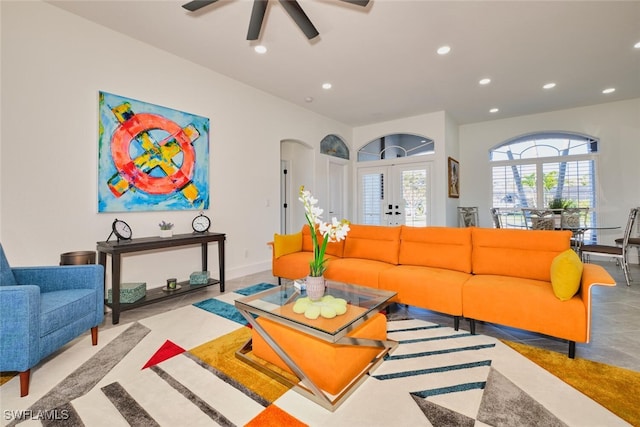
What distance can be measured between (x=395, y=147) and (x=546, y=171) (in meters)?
3.20

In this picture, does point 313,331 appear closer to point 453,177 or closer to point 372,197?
point 372,197

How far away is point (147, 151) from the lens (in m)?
3.31

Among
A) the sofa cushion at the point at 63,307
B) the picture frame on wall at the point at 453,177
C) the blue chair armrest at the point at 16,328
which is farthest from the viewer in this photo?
the picture frame on wall at the point at 453,177

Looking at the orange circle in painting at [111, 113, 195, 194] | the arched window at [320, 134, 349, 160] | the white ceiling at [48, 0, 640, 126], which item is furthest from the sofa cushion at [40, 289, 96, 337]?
the arched window at [320, 134, 349, 160]

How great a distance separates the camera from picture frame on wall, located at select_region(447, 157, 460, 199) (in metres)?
6.04

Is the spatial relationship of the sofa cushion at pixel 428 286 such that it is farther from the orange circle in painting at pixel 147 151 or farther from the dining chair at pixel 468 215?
the dining chair at pixel 468 215

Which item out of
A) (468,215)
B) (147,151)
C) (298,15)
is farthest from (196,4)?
(468,215)

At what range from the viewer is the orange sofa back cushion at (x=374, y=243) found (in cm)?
319

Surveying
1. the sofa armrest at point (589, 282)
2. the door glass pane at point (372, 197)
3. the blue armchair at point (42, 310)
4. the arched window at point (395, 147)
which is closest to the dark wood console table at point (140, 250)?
the blue armchair at point (42, 310)

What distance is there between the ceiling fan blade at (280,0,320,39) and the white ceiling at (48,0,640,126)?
1.19 ft

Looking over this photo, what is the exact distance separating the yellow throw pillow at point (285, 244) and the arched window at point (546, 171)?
500 centimetres

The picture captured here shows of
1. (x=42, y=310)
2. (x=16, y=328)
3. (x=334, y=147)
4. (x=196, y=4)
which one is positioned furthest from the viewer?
(x=334, y=147)

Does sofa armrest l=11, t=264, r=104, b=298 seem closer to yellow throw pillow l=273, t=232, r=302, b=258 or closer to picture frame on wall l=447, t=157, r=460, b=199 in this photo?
yellow throw pillow l=273, t=232, r=302, b=258

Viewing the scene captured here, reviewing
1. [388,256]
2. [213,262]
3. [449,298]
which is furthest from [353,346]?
[213,262]
